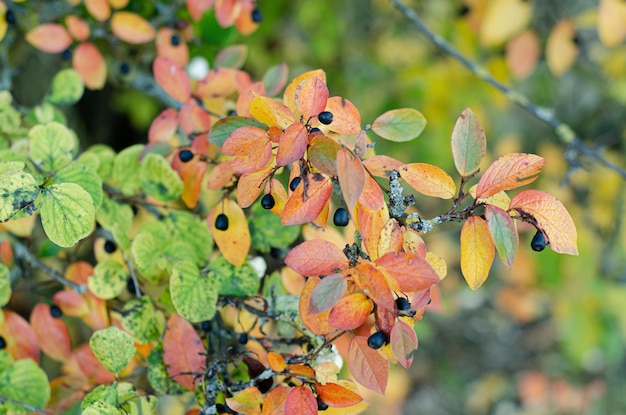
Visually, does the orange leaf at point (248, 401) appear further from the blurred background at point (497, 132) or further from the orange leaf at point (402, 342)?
the blurred background at point (497, 132)

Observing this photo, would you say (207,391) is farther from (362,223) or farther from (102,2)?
(102,2)

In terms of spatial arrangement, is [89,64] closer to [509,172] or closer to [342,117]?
[342,117]

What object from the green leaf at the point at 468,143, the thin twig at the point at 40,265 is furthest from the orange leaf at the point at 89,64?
the green leaf at the point at 468,143

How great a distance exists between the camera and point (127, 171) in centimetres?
101

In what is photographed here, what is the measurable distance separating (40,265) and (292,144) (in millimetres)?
566

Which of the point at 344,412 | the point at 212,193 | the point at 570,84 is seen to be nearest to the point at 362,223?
the point at 344,412

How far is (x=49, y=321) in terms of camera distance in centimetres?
100

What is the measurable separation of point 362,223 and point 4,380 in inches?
23.7

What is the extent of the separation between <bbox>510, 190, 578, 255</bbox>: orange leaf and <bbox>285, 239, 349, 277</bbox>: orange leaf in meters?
0.23

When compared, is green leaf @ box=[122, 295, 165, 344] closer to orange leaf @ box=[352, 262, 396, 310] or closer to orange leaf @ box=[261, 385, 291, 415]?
orange leaf @ box=[261, 385, 291, 415]

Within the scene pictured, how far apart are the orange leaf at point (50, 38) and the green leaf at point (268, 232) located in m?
0.57

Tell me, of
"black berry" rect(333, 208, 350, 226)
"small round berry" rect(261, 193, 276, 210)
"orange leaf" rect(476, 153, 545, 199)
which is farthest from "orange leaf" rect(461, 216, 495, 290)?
"small round berry" rect(261, 193, 276, 210)

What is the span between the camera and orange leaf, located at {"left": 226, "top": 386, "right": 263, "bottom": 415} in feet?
2.40

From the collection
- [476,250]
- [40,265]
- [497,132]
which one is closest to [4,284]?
[40,265]
